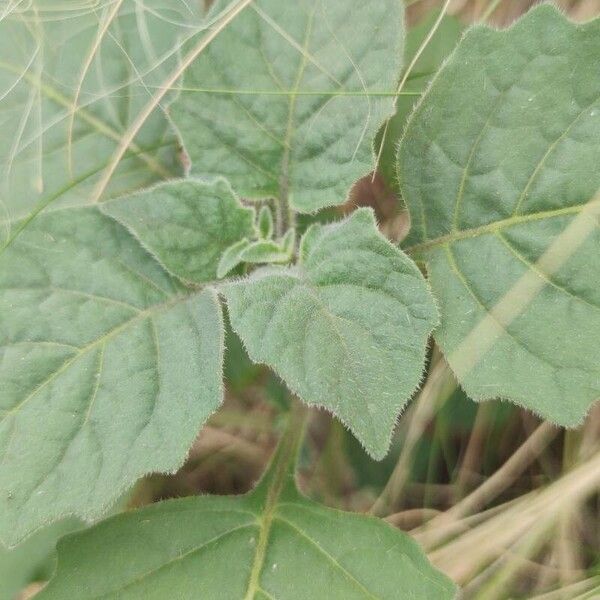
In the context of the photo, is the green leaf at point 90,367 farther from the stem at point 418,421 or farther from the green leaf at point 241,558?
the stem at point 418,421

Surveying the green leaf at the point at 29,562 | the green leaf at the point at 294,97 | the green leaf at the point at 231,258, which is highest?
the green leaf at the point at 294,97

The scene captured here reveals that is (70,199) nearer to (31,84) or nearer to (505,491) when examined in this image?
(31,84)

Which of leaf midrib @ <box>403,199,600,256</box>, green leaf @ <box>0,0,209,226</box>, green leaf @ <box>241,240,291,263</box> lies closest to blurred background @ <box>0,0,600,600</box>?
leaf midrib @ <box>403,199,600,256</box>

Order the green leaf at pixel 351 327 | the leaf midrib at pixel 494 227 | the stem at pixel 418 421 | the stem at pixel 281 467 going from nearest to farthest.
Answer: the green leaf at pixel 351 327 → the leaf midrib at pixel 494 227 → the stem at pixel 281 467 → the stem at pixel 418 421

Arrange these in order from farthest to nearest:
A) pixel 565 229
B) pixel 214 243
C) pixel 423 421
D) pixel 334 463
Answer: pixel 334 463
pixel 423 421
pixel 214 243
pixel 565 229

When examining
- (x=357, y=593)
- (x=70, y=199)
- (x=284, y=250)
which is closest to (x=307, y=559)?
(x=357, y=593)

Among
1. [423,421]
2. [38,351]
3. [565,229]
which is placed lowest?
[423,421]

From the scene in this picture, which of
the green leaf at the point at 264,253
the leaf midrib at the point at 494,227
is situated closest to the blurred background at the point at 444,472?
the leaf midrib at the point at 494,227
